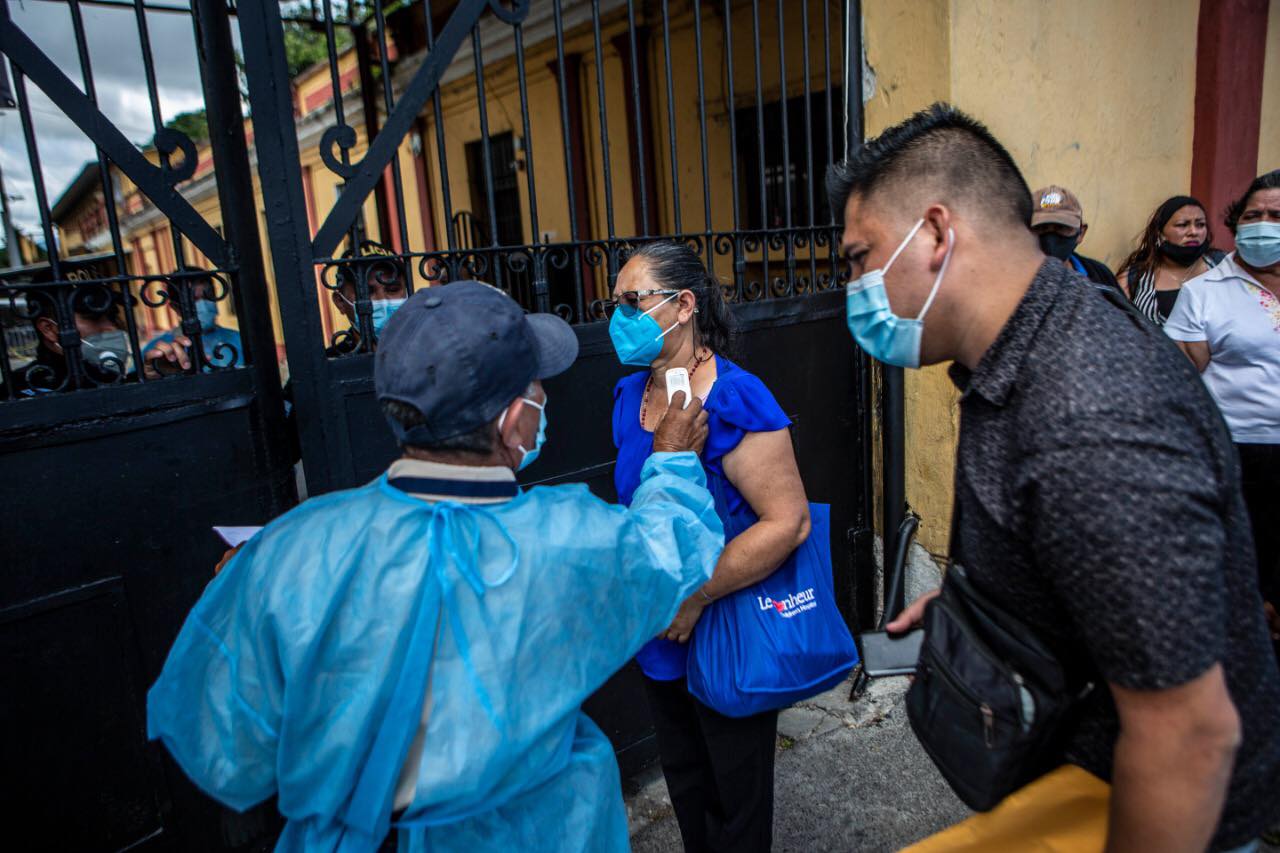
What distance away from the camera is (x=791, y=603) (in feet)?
6.56

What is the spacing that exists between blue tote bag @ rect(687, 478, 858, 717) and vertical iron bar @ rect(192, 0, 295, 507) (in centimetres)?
120

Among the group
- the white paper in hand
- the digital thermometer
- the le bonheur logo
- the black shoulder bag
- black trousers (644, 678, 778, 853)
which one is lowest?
black trousers (644, 678, 778, 853)

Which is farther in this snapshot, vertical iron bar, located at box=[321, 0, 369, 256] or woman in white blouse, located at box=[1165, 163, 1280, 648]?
woman in white blouse, located at box=[1165, 163, 1280, 648]

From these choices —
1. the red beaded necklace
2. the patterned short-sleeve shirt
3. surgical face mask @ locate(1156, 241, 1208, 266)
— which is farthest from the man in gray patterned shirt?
surgical face mask @ locate(1156, 241, 1208, 266)

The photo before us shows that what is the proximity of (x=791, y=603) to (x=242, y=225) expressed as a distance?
170cm

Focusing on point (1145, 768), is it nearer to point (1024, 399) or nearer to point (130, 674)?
point (1024, 399)

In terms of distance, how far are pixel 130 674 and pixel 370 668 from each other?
1195 mm

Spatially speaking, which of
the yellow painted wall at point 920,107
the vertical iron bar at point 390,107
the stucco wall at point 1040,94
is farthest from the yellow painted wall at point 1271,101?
the vertical iron bar at point 390,107

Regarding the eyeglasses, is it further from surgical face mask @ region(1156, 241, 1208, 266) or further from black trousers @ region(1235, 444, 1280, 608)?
surgical face mask @ region(1156, 241, 1208, 266)

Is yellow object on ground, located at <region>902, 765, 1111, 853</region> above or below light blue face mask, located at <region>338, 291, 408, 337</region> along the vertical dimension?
below

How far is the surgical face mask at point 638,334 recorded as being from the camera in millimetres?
2158

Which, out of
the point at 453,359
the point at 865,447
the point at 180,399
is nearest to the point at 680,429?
the point at 453,359

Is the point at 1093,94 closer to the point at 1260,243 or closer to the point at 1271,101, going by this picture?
the point at 1260,243

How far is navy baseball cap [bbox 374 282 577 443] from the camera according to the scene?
1.25m
